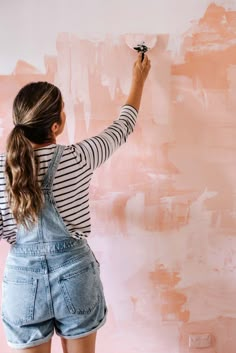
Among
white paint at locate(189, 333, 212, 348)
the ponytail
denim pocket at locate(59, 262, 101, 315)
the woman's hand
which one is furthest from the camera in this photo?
white paint at locate(189, 333, 212, 348)

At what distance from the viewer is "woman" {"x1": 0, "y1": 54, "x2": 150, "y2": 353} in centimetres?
93

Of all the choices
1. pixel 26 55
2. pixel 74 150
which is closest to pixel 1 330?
pixel 74 150

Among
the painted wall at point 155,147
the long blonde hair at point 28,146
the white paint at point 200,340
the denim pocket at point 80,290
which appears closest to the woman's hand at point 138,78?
the painted wall at point 155,147

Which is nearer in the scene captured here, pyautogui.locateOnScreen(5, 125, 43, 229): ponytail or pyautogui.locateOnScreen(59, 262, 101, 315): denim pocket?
pyautogui.locateOnScreen(5, 125, 43, 229): ponytail

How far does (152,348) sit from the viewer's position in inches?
57.7

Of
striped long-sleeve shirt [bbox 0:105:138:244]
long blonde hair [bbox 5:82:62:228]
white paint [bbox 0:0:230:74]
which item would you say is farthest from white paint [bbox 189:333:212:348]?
white paint [bbox 0:0:230:74]

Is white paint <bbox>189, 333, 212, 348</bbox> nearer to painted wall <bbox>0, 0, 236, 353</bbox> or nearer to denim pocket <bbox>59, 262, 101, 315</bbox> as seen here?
painted wall <bbox>0, 0, 236, 353</bbox>

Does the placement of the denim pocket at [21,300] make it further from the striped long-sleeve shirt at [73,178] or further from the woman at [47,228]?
the striped long-sleeve shirt at [73,178]

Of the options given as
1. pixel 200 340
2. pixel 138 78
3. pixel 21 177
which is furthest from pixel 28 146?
pixel 200 340

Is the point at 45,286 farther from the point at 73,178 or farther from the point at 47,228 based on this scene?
the point at 73,178

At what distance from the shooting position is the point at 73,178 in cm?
99

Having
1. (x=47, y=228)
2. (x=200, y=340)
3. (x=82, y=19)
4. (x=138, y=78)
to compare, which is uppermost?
(x=82, y=19)

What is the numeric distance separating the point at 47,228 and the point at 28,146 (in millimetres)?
227

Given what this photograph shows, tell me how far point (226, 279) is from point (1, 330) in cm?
89
